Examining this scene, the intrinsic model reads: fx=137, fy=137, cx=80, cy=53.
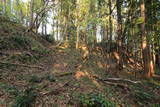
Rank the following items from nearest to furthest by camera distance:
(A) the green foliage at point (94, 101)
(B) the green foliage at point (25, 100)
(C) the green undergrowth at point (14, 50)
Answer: (B) the green foliage at point (25, 100) → (A) the green foliage at point (94, 101) → (C) the green undergrowth at point (14, 50)

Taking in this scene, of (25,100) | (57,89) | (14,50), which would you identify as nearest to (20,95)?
(25,100)

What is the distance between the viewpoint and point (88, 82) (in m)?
7.31

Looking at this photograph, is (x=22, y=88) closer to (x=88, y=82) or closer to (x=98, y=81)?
Answer: (x=88, y=82)

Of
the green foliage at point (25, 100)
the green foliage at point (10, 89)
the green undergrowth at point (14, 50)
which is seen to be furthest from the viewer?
the green undergrowth at point (14, 50)

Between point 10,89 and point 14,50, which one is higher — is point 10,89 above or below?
below

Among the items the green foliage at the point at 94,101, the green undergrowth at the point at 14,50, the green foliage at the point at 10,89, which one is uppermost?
the green undergrowth at the point at 14,50

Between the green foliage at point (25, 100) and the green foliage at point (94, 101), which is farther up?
the green foliage at point (25, 100)

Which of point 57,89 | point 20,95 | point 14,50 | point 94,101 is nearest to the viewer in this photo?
point 20,95

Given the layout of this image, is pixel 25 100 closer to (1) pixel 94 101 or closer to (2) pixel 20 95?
(2) pixel 20 95

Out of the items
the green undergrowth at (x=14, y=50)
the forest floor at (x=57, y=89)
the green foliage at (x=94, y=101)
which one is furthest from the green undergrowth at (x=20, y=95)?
the green undergrowth at (x=14, y=50)

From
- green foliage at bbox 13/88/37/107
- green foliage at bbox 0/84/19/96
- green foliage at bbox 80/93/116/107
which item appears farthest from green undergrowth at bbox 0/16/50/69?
green foliage at bbox 80/93/116/107

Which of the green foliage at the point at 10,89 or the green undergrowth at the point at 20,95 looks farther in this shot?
the green foliage at the point at 10,89

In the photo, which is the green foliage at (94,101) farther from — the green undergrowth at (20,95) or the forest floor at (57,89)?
the green undergrowth at (20,95)

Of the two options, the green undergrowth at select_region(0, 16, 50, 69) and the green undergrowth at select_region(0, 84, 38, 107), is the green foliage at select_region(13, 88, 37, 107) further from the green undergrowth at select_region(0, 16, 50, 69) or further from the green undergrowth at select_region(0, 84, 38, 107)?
the green undergrowth at select_region(0, 16, 50, 69)
